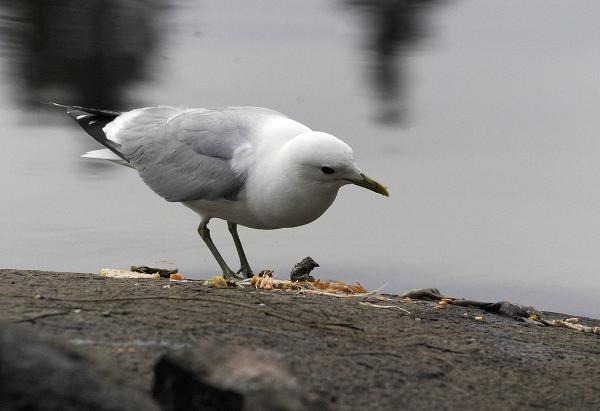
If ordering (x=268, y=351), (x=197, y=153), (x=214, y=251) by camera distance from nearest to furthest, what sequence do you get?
(x=268, y=351), (x=197, y=153), (x=214, y=251)

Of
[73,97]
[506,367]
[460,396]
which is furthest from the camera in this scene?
[73,97]

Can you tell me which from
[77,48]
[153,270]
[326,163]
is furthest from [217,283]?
[77,48]

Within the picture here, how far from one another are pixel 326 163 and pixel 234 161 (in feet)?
2.41

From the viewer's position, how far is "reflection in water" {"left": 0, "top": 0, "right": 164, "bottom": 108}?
1249 centimetres

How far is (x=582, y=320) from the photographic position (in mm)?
7180

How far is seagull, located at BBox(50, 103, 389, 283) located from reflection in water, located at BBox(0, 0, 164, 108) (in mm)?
4101

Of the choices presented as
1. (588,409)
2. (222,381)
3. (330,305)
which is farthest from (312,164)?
(222,381)

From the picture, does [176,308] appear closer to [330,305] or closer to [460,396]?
[330,305]

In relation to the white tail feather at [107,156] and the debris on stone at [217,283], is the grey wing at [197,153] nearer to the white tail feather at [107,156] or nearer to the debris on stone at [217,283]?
the white tail feather at [107,156]

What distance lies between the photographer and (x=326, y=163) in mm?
5984

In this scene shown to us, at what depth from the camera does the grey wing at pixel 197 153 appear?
21.5 feet

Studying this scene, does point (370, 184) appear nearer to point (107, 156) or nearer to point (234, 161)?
point (234, 161)

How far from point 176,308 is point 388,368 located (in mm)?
1034

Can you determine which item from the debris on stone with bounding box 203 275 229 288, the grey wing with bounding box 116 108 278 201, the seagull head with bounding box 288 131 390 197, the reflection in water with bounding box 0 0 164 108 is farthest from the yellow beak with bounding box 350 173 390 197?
the reflection in water with bounding box 0 0 164 108
